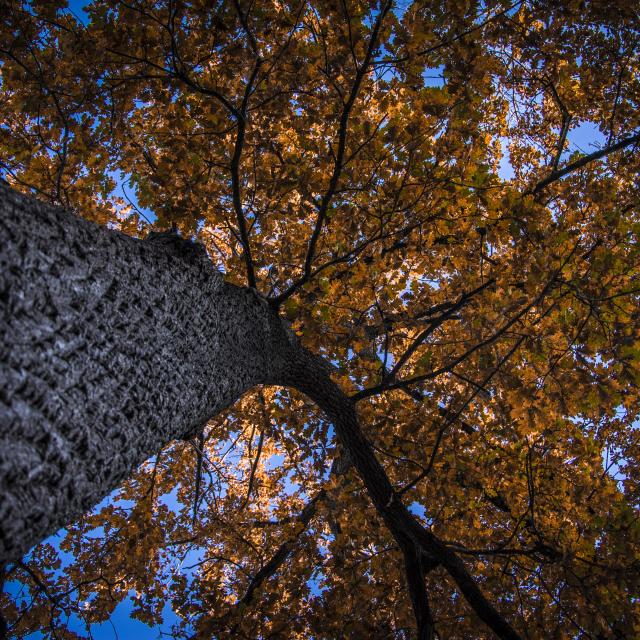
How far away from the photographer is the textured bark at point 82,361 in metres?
0.91

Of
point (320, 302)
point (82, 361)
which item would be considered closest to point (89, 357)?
point (82, 361)

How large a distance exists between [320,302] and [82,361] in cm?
237

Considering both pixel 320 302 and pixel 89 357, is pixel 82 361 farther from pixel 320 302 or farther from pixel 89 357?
pixel 320 302

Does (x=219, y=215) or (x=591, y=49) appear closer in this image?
(x=219, y=215)

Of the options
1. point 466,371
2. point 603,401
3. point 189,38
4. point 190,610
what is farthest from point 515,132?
point 190,610

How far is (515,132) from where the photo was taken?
18.8ft

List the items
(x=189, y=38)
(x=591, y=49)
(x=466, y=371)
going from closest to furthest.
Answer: (x=189, y=38), (x=591, y=49), (x=466, y=371)

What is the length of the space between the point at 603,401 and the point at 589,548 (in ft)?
7.29

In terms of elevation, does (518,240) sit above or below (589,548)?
above

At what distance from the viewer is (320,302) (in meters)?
3.38

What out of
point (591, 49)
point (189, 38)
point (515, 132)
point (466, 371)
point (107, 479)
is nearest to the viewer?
point (107, 479)

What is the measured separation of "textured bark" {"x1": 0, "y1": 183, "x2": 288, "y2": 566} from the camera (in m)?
0.91

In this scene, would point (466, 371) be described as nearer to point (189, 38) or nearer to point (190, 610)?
point (190, 610)

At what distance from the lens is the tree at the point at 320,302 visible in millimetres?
1243
